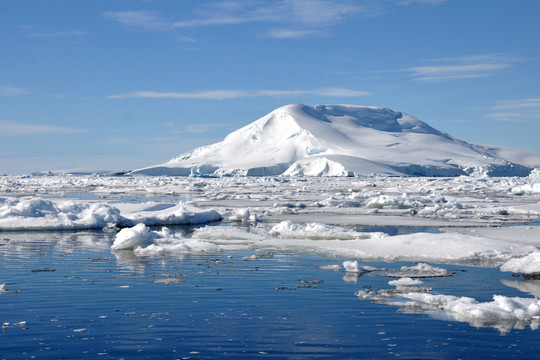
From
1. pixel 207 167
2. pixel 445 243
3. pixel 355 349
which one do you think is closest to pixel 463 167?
pixel 207 167

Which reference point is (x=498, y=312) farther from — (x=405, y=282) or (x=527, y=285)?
(x=527, y=285)

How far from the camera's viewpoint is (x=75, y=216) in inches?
797

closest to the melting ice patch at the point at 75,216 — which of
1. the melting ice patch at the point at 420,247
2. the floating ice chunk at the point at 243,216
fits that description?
the floating ice chunk at the point at 243,216

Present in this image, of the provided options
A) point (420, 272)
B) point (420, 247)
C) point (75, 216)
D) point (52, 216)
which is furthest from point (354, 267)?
point (52, 216)

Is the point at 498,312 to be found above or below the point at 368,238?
below

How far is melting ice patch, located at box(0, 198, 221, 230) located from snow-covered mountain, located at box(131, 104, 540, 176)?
78229mm

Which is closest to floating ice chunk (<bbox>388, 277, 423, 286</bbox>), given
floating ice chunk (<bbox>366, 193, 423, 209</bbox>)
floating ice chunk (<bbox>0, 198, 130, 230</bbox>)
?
floating ice chunk (<bbox>0, 198, 130, 230</bbox>)

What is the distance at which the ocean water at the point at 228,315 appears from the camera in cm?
661

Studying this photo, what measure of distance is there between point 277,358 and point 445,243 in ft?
26.6

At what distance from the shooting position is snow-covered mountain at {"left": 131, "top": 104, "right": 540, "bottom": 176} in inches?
4419

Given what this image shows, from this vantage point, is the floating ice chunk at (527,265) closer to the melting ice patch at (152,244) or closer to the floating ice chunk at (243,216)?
the melting ice patch at (152,244)

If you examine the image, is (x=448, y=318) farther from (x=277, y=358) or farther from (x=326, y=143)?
(x=326, y=143)

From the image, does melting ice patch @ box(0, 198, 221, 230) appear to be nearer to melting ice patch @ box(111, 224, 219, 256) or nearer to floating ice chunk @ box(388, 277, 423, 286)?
melting ice patch @ box(111, 224, 219, 256)

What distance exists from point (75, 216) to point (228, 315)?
1354 cm
